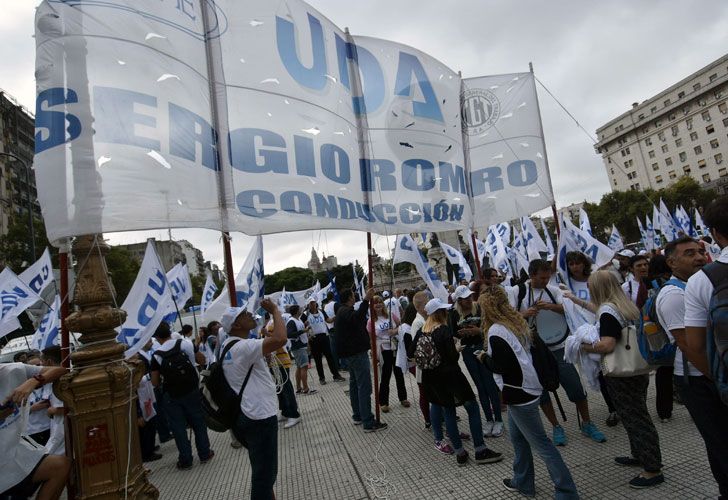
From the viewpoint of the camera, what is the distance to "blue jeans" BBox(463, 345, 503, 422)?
16.9ft

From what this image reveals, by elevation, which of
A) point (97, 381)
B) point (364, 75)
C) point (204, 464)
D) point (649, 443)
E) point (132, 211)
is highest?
point (364, 75)

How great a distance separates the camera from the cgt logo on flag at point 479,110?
605cm

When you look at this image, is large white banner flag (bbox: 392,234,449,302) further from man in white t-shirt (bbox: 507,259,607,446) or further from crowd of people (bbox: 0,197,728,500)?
man in white t-shirt (bbox: 507,259,607,446)

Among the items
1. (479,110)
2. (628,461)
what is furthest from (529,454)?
(479,110)

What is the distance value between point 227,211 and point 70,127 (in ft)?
3.78

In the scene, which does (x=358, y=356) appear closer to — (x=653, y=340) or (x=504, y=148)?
(x=504, y=148)

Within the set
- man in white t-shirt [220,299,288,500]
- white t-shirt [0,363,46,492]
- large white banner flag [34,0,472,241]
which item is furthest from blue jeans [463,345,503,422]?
white t-shirt [0,363,46,492]

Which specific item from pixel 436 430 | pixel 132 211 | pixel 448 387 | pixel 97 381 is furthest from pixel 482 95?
pixel 97 381

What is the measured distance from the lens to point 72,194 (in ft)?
9.02

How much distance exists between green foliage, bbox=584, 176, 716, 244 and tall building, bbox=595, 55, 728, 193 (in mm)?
4327

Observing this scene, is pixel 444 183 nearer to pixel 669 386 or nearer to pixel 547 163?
pixel 547 163

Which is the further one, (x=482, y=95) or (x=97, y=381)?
(x=482, y=95)

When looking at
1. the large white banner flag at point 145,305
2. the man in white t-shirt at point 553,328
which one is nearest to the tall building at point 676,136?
the man in white t-shirt at point 553,328

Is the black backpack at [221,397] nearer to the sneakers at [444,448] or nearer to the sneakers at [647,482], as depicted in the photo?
the sneakers at [444,448]
